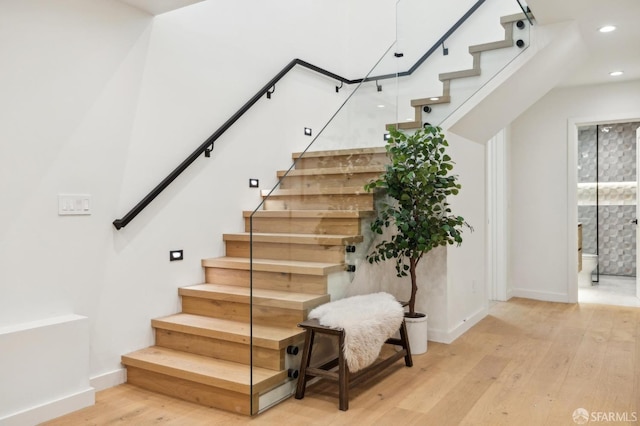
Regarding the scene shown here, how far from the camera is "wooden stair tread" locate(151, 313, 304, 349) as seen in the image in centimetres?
267

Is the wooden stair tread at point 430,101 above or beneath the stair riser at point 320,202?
above

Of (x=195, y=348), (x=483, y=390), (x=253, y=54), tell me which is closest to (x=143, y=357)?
(x=195, y=348)

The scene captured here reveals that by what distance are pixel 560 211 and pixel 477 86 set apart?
2.43 m

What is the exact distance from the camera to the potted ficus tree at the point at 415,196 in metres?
3.44

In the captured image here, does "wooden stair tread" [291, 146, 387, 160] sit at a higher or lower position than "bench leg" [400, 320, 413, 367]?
higher

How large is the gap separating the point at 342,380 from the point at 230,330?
2.53ft

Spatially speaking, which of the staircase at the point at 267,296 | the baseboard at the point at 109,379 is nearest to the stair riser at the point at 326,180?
the staircase at the point at 267,296

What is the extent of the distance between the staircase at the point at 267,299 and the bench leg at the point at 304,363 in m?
0.07

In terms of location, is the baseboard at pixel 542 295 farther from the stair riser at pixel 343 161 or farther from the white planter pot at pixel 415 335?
the stair riser at pixel 343 161

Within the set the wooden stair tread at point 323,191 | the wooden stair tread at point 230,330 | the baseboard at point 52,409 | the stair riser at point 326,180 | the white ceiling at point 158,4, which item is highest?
the white ceiling at point 158,4

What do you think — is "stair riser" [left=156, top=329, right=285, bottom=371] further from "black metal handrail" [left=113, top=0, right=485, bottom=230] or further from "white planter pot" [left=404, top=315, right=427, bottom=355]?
"white planter pot" [left=404, top=315, right=427, bottom=355]

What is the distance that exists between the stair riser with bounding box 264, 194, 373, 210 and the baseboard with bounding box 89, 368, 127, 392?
4.74 ft

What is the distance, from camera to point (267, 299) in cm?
268

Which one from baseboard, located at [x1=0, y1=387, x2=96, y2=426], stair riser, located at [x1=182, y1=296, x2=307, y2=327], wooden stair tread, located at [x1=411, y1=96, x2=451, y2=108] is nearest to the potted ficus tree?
wooden stair tread, located at [x1=411, y1=96, x2=451, y2=108]
